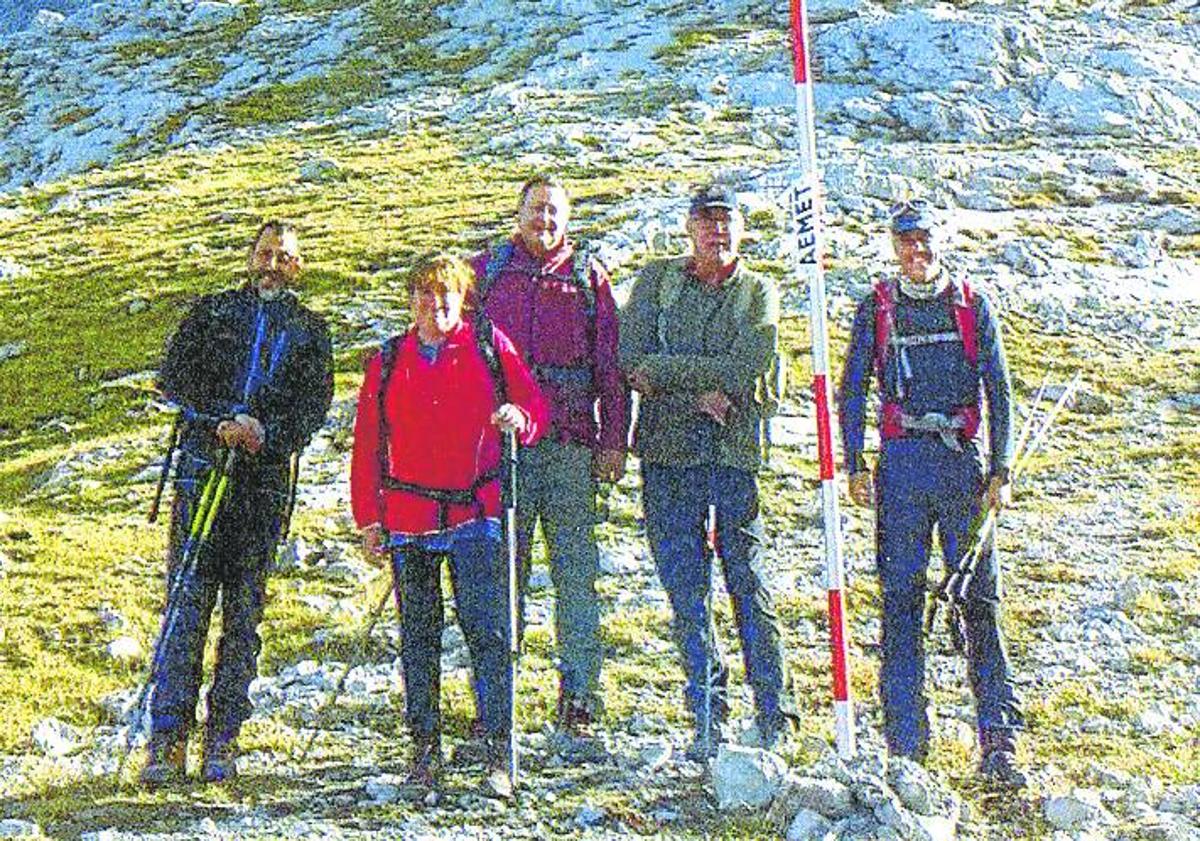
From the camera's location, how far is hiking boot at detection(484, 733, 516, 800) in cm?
707

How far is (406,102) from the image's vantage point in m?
54.8

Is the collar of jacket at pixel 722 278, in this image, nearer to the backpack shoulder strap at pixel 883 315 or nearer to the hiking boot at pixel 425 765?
the backpack shoulder strap at pixel 883 315

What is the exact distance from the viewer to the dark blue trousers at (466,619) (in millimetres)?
7223

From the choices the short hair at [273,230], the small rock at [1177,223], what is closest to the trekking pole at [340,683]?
the short hair at [273,230]

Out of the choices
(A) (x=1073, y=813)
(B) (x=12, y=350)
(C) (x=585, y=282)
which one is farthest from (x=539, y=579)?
(B) (x=12, y=350)

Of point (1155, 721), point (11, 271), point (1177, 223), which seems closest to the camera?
point (1155, 721)

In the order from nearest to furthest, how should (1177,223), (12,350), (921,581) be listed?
(921,581), (12,350), (1177,223)

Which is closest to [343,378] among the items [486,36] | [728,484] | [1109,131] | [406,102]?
[728,484]

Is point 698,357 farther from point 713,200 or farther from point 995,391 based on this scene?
point 995,391

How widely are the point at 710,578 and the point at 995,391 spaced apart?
1.91 metres

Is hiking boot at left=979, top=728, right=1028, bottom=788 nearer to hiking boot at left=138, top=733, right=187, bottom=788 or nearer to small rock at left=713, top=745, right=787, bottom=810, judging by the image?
small rock at left=713, top=745, right=787, bottom=810

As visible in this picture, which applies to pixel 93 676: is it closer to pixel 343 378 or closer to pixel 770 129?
pixel 343 378

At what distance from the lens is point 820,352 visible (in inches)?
292

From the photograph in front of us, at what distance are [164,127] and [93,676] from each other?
50708mm
